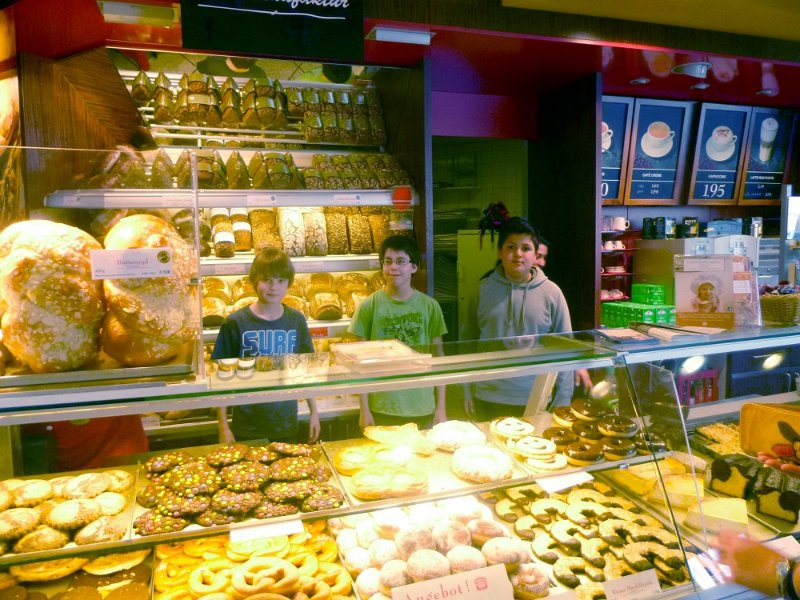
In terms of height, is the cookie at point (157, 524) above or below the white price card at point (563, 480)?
above

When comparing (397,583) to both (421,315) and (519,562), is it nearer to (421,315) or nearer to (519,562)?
(519,562)

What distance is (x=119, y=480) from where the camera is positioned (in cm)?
175

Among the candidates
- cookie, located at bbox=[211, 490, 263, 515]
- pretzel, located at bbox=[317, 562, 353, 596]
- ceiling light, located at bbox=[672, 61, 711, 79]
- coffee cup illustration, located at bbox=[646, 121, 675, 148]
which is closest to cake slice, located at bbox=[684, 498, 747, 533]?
pretzel, located at bbox=[317, 562, 353, 596]

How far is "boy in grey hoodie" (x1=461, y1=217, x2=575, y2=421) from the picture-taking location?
323 cm

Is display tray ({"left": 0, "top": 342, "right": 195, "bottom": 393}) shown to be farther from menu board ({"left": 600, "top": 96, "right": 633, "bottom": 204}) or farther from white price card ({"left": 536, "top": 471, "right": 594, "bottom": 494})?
menu board ({"left": 600, "top": 96, "right": 633, "bottom": 204})

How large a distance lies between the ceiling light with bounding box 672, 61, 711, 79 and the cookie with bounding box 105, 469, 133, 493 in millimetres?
4081

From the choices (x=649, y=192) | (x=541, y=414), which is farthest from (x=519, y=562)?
(x=649, y=192)

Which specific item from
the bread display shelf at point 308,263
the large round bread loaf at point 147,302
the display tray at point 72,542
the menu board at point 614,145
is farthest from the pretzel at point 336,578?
the menu board at point 614,145

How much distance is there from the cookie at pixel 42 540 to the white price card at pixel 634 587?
143 cm

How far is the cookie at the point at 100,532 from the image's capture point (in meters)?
1.46

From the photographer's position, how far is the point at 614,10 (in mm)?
3385

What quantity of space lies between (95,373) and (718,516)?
70.7 inches

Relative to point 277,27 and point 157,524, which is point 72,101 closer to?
point 277,27

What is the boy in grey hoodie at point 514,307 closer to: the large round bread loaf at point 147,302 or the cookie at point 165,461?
the cookie at point 165,461
